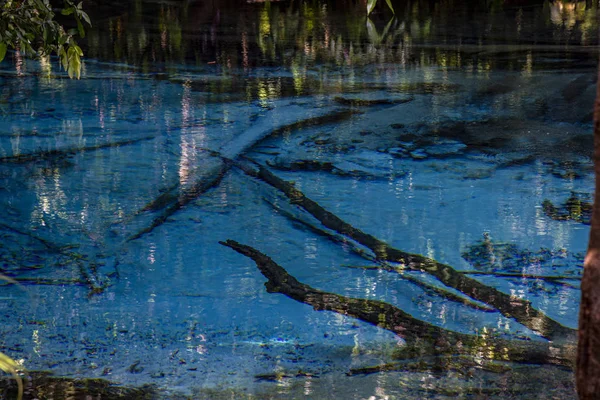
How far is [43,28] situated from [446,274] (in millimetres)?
2258

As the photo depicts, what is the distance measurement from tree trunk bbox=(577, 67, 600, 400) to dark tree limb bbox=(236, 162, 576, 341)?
2040mm

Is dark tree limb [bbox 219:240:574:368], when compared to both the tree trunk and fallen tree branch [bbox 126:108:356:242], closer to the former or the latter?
fallen tree branch [bbox 126:108:356:242]

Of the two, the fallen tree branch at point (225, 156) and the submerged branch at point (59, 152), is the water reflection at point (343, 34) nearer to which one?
the fallen tree branch at point (225, 156)

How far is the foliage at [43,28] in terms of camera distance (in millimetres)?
3490

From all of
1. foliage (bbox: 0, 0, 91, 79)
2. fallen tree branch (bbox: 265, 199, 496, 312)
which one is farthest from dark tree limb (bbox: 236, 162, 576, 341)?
foliage (bbox: 0, 0, 91, 79)

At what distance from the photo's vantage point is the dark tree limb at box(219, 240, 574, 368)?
3.56 m

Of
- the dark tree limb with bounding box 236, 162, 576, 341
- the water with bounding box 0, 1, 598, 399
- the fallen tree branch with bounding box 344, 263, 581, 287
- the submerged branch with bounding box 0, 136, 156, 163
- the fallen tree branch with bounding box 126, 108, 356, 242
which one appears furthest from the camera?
the submerged branch with bounding box 0, 136, 156, 163

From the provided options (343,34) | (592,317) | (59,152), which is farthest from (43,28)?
(343,34)

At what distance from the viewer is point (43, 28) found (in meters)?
3.61

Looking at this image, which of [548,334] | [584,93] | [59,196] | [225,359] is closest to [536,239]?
[548,334]

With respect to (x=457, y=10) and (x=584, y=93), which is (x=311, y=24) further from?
(x=584, y=93)

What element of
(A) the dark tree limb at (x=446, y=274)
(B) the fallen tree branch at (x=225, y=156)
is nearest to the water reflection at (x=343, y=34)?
(B) the fallen tree branch at (x=225, y=156)

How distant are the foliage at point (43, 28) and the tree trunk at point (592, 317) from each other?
2.33 meters

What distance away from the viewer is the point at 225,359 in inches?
140
